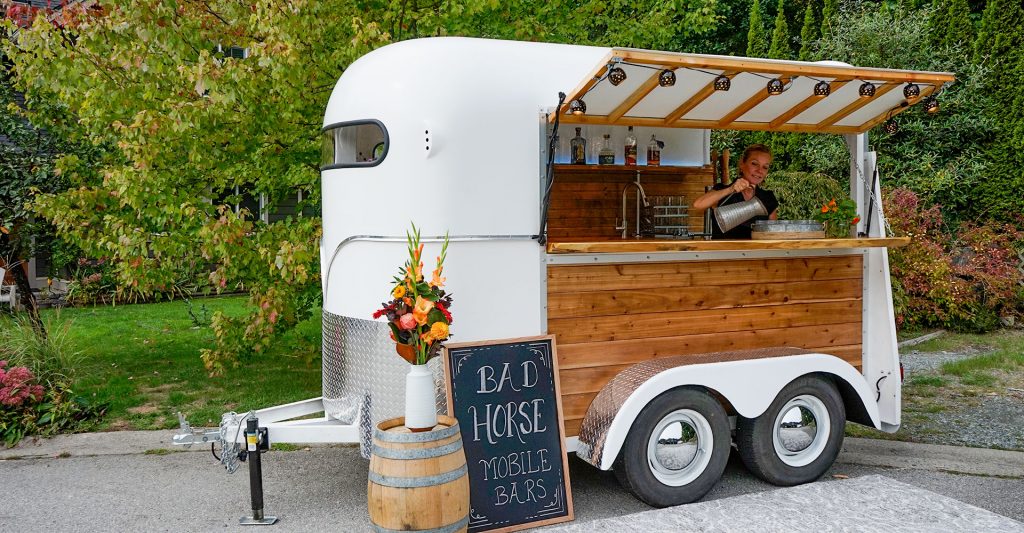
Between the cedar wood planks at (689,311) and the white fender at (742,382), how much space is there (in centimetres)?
31

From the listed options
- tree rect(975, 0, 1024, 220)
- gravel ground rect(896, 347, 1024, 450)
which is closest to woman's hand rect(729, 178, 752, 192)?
gravel ground rect(896, 347, 1024, 450)

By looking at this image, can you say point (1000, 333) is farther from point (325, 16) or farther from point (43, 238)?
point (43, 238)

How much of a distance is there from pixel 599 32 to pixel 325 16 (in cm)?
350

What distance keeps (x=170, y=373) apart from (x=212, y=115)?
11.1ft

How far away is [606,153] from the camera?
5730mm

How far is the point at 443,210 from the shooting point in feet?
14.0

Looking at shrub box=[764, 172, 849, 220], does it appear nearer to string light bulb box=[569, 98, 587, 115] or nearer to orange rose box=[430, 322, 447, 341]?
string light bulb box=[569, 98, 587, 115]

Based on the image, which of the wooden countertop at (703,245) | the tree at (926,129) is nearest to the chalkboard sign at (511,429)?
the wooden countertop at (703,245)

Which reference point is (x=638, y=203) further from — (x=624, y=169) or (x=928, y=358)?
(x=928, y=358)

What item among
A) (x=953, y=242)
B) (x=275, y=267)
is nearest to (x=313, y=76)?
(x=275, y=267)

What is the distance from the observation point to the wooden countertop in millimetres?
4340

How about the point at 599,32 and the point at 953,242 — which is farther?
the point at 953,242

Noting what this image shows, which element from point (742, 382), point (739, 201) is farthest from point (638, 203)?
point (742, 382)

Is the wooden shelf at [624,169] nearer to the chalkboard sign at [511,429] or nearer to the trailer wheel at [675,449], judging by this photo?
the chalkboard sign at [511,429]
